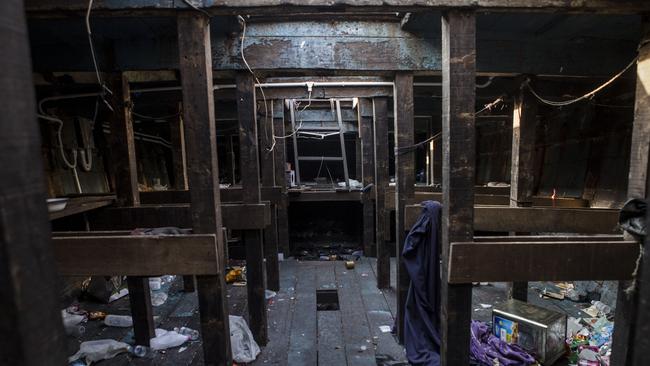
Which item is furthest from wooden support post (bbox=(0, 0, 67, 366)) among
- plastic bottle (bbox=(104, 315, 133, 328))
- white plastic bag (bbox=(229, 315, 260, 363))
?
plastic bottle (bbox=(104, 315, 133, 328))

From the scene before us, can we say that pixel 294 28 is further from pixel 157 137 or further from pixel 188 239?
pixel 157 137

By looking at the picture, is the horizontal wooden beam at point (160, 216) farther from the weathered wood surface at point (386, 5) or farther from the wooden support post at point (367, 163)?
the wooden support post at point (367, 163)

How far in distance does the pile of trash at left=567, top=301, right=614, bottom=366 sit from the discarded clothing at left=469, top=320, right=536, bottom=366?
0.72m

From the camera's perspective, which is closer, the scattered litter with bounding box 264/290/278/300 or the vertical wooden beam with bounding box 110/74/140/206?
the vertical wooden beam with bounding box 110/74/140/206

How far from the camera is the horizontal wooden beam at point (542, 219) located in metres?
3.85

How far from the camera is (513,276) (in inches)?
96.6

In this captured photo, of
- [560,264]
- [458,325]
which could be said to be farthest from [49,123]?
[560,264]

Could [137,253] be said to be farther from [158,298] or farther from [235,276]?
[235,276]

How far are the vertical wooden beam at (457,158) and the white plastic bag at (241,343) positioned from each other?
105 inches

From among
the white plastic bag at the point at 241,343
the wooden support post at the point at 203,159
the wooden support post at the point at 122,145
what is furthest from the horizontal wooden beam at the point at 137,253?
the white plastic bag at the point at 241,343

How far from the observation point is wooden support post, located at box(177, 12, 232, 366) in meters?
2.40

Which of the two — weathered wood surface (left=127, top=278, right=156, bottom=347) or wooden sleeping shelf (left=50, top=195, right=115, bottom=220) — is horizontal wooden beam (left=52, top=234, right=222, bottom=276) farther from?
weathered wood surface (left=127, top=278, right=156, bottom=347)

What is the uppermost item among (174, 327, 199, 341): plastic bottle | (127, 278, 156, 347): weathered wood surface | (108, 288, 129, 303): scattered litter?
(127, 278, 156, 347): weathered wood surface

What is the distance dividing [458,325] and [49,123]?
285 inches
